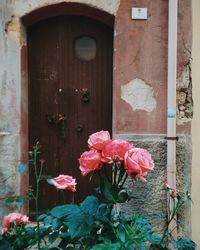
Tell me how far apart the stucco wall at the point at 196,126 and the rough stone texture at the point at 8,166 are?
5.17 ft

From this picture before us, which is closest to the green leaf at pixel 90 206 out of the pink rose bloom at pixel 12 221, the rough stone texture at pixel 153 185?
the pink rose bloom at pixel 12 221

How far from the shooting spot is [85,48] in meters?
3.93

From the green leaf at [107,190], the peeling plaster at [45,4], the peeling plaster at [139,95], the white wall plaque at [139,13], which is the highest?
the peeling plaster at [45,4]

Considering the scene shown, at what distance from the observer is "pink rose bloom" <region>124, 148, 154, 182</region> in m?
1.62

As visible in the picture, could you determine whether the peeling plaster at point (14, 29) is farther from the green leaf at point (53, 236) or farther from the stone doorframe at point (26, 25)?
the green leaf at point (53, 236)

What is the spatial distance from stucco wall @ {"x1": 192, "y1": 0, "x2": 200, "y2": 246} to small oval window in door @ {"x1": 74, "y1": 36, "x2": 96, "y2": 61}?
3.01 feet

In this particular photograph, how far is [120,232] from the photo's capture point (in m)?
1.67

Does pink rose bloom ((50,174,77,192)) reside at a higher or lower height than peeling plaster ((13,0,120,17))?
lower

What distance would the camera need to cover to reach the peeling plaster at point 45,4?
3668mm

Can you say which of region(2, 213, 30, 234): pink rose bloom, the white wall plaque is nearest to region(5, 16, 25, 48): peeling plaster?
the white wall plaque

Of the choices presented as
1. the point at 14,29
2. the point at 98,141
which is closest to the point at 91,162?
the point at 98,141

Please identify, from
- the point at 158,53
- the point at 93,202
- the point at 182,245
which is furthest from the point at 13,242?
the point at 158,53

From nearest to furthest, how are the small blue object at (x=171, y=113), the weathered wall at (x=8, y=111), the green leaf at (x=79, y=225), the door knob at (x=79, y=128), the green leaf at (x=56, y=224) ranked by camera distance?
1. the green leaf at (x=79, y=225)
2. the green leaf at (x=56, y=224)
3. the small blue object at (x=171, y=113)
4. the weathered wall at (x=8, y=111)
5. the door knob at (x=79, y=128)

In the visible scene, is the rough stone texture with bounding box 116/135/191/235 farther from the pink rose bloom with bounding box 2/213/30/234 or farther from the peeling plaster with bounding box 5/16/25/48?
the pink rose bloom with bounding box 2/213/30/234
